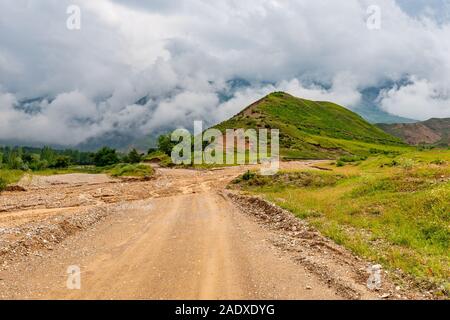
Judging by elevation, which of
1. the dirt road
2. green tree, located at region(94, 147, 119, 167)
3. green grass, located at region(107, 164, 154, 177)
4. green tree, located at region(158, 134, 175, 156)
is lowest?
the dirt road

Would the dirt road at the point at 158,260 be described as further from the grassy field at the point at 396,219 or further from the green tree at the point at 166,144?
the green tree at the point at 166,144

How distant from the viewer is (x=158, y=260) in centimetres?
1806

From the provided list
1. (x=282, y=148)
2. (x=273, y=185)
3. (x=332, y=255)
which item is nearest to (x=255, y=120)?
(x=282, y=148)

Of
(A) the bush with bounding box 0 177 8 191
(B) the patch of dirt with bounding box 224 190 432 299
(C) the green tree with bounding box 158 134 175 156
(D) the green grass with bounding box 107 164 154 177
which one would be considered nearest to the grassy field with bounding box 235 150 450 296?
(B) the patch of dirt with bounding box 224 190 432 299

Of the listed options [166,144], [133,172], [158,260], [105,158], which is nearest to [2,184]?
[133,172]

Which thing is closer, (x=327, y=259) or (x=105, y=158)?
(x=327, y=259)

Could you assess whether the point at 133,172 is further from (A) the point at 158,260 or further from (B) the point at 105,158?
(B) the point at 105,158

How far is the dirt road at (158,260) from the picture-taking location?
14.2m

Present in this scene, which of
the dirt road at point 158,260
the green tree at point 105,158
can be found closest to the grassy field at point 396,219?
the dirt road at point 158,260

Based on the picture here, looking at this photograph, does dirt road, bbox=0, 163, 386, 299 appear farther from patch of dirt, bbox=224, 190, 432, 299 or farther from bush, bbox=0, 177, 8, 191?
bush, bbox=0, 177, 8, 191

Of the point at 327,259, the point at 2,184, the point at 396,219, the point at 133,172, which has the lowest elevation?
the point at 327,259

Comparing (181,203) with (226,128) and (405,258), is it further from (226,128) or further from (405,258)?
(226,128)

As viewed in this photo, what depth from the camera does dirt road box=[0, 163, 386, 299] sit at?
1417cm
